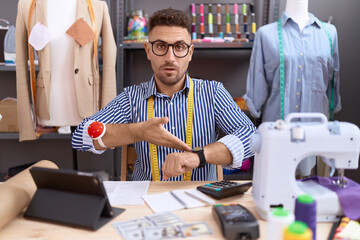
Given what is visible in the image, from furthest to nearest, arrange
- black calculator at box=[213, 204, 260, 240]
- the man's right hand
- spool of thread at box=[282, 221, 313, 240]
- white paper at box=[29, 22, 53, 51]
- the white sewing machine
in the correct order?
1. white paper at box=[29, 22, 53, 51]
2. the man's right hand
3. the white sewing machine
4. black calculator at box=[213, 204, 260, 240]
5. spool of thread at box=[282, 221, 313, 240]

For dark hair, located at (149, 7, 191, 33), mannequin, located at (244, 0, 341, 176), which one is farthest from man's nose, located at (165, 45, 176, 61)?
mannequin, located at (244, 0, 341, 176)

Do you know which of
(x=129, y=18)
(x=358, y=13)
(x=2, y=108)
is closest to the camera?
(x=2, y=108)

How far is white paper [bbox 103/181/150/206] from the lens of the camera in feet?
3.99

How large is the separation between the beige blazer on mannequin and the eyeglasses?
884mm

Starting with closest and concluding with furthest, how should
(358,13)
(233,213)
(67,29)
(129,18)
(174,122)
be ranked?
(233,213) → (174,122) → (67,29) → (129,18) → (358,13)

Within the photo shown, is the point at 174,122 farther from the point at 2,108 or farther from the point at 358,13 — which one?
the point at 358,13

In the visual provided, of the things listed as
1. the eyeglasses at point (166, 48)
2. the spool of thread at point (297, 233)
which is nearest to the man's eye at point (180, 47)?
the eyeglasses at point (166, 48)

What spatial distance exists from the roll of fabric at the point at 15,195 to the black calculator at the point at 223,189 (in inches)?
23.0

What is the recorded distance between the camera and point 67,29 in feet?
7.98

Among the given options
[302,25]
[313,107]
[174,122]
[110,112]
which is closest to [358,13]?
[302,25]

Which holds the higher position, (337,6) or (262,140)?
(337,6)

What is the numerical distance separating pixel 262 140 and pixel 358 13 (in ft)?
9.43

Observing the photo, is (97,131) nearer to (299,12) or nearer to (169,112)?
(169,112)

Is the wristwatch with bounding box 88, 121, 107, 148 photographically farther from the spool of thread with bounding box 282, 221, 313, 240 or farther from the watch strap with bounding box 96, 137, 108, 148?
the spool of thread with bounding box 282, 221, 313, 240
